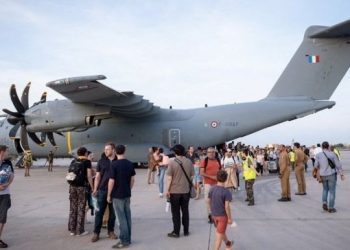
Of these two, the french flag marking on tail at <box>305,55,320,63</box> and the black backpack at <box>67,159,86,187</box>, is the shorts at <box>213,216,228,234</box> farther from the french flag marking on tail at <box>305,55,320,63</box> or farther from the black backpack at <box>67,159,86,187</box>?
the french flag marking on tail at <box>305,55,320,63</box>

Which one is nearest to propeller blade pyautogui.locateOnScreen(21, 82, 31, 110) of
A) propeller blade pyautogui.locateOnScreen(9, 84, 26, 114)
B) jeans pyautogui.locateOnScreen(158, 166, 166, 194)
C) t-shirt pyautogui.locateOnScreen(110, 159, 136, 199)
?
propeller blade pyautogui.locateOnScreen(9, 84, 26, 114)


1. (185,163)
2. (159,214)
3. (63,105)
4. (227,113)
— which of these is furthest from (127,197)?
(227,113)

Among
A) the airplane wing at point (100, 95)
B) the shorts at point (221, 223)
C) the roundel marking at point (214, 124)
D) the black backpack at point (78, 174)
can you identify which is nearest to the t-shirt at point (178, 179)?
the shorts at point (221, 223)

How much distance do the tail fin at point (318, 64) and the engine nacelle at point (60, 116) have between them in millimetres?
10051

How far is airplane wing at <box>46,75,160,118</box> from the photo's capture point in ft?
48.5

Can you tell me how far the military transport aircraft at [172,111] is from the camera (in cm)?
1730

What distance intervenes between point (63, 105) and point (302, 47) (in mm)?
12235

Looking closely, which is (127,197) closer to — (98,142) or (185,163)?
(185,163)

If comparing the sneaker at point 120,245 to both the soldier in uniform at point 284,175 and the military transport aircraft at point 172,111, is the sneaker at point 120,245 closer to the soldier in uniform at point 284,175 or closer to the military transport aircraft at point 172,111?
the soldier in uniform at point 284,175

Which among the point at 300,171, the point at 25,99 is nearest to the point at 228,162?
the point at 300,171

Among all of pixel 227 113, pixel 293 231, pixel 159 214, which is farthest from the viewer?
pixel 227 113

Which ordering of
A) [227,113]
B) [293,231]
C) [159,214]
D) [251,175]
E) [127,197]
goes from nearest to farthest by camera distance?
1. [127,197]
2. [293,231]
3. [159,214]
4. [251,175]
5. [227,113]

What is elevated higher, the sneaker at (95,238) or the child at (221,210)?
the child at (221,210)

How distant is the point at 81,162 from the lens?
21.6 ft
